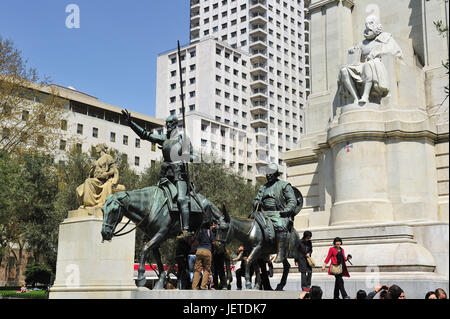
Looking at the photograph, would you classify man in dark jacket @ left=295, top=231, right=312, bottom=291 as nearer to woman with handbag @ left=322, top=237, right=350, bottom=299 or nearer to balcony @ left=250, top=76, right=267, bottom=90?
woman with handbag @ left=322, top=237, right=350, bottom=299

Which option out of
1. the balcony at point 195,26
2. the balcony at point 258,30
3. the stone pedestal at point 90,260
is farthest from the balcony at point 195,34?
the stone pedestal at point 90,260

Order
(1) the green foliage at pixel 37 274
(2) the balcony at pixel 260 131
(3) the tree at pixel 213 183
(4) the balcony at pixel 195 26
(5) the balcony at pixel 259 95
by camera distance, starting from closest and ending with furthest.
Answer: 1. (3) the tree at pixel 213 183
2. (1) the green foliage at pixel 37 274
3. (2) the balcony at pixel 260 131
4. (5) the balcony at pixel 259 95
5. (4) the balcony at pixel 195 26

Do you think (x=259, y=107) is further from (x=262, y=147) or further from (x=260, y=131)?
(x=262, y=147)

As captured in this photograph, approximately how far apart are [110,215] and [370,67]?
1412cm

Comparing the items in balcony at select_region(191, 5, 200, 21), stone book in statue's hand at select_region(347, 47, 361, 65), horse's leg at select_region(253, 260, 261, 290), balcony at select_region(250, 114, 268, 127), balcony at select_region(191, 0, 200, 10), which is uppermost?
balcony at select_region(191, 0, 200, 10)

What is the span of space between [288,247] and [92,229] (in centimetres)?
568

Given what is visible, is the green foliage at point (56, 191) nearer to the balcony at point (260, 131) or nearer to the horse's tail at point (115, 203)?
the horse's tail at point (115, 203)

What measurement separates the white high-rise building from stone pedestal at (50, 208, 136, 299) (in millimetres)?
73569

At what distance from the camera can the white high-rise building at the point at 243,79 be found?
99250 millimetres

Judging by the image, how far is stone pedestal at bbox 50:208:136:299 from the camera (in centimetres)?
1453

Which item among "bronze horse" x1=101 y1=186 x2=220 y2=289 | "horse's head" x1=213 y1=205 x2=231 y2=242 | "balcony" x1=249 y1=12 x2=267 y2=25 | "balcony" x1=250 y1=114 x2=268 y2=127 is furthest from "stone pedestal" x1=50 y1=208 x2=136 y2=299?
"balcony" x1=249 y1=12 x2=267 y2=25
